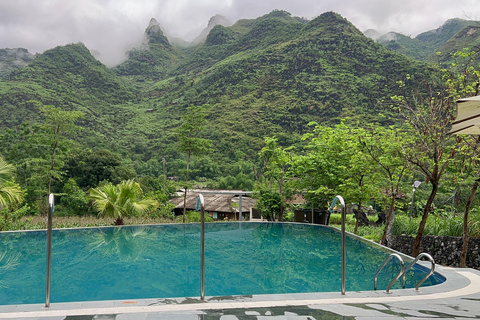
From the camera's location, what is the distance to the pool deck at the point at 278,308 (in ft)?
13.5

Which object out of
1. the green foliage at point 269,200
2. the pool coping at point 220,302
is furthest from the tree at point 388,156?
the green foliage at point 269,200

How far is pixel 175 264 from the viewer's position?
8.34 metres

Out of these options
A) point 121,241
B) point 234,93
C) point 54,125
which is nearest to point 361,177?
point 121,241

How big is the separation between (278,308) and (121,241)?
26.7 feet

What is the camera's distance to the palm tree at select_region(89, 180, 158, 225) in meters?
13.9

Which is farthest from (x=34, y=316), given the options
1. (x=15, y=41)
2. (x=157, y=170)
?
(x=15, y=41)

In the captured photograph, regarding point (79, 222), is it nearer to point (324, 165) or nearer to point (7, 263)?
point (7, 263)

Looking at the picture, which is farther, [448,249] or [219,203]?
[219,203]

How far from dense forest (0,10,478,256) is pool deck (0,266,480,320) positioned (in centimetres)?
353

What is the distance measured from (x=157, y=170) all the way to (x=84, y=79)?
30.4 meters

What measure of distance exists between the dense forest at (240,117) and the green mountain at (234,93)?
0.69 feet

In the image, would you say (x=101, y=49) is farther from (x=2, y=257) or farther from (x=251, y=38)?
(x=2, y=257)

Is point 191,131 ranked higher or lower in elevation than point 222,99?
lower

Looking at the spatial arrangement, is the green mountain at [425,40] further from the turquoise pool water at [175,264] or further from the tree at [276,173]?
the turquoise pool water at [175,264]
